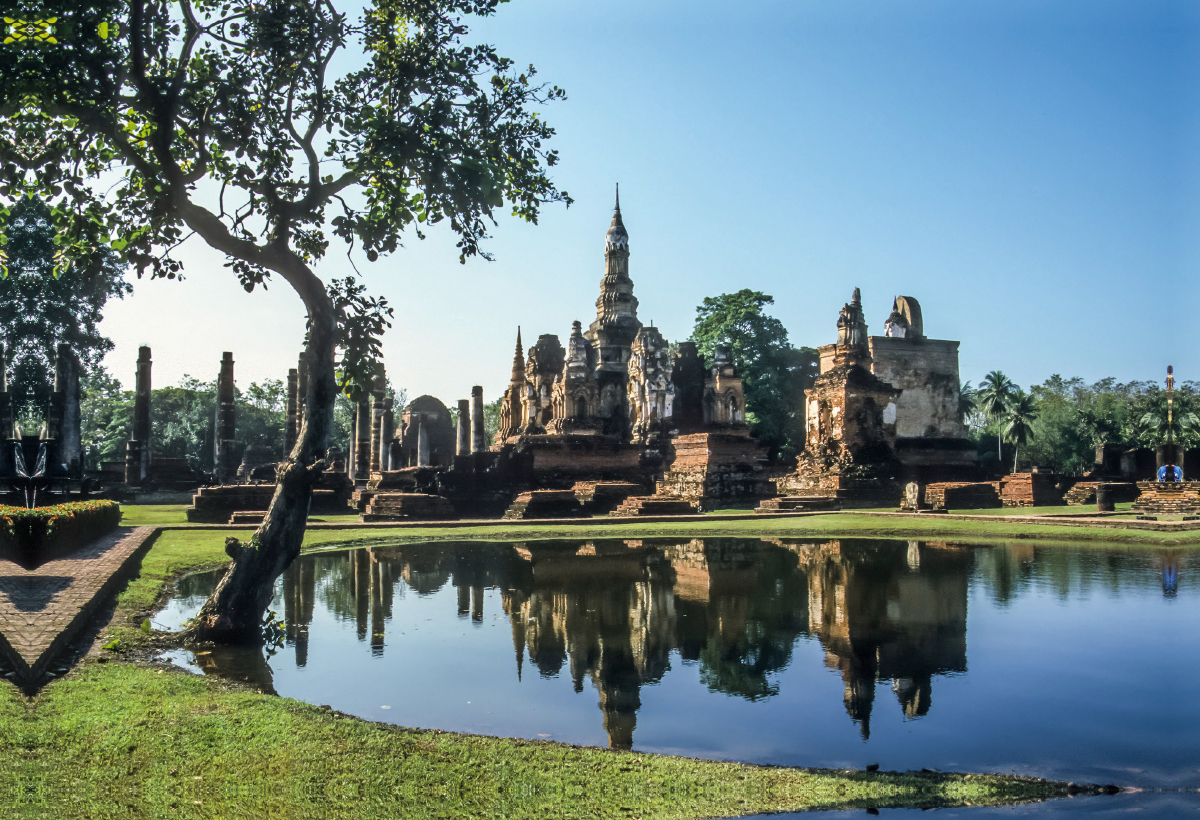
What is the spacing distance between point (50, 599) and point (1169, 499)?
69.1ft

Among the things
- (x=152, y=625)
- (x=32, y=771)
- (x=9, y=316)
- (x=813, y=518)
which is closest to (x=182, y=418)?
(x=9, y=316)

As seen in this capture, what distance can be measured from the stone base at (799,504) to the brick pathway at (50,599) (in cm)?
1562

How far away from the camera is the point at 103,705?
549 centimetres

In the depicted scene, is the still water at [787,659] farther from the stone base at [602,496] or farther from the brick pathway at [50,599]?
the stone base at [602,496]

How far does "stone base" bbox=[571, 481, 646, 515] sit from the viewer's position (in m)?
26.1

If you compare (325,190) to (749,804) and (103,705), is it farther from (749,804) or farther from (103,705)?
(749,804)

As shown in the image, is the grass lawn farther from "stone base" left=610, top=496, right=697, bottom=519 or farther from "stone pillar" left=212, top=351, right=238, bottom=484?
"stone pillar" left=212, top=351, right=238, bottom=484

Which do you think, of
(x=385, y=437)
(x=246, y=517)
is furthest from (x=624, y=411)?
(x=246, y=517)

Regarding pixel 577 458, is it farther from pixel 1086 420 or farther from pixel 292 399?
pixel 1086 420

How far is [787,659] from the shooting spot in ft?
23.9

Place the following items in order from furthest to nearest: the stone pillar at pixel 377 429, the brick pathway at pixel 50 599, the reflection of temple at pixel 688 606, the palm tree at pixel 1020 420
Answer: the palm tree at pixel 1020 420 < the stone pillar at pixel 377 429 < the reflection of temple at pixel 688 606 < the brick pathway at pixel 50 599

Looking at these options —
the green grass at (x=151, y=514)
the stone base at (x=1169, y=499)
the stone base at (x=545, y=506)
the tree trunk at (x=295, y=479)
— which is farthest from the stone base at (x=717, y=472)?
the tree trunk at (x=295, y=479)

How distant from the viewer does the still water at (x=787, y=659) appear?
5348mm

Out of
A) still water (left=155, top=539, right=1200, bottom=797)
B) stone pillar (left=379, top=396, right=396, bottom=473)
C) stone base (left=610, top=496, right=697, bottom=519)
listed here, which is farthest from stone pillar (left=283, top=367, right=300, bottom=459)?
still water (left=155, top=539, right=1200, bottom=797)
